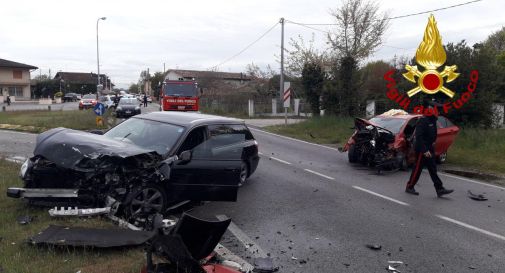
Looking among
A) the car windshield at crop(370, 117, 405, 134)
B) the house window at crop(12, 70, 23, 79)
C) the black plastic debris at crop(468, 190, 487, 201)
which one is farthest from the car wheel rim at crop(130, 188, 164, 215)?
the house window at crop(12, 70, 23, 79)

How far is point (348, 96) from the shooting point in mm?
22688

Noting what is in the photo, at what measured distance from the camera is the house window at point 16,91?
232 ft

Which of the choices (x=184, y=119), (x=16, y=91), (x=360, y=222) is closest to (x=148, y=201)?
(x=184, y=119)

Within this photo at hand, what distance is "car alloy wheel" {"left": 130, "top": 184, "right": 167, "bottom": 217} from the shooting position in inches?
237

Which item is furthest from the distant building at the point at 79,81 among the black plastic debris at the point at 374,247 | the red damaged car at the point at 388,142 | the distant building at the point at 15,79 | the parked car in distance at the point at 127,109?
the black plastic debris at the point at 374,247

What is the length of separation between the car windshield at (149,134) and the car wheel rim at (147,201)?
750 millimetres

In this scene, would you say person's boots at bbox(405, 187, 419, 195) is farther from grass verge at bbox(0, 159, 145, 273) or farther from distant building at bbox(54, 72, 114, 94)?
distant building at bbox(54, 72, 114, 94)

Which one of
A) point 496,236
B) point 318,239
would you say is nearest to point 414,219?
point 496,236

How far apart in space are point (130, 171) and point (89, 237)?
1.16m

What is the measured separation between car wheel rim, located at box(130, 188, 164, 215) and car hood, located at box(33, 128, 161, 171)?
38cm

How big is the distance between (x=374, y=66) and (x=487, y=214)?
46257 millimetres

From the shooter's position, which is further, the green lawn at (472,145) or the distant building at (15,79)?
the distant building at (15,79)

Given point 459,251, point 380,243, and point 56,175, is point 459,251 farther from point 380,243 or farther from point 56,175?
point 56,175

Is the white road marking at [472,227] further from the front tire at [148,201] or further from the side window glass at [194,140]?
the front tire at [148,201]
